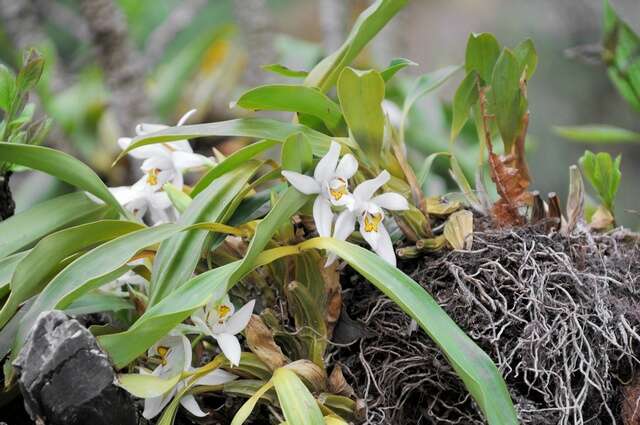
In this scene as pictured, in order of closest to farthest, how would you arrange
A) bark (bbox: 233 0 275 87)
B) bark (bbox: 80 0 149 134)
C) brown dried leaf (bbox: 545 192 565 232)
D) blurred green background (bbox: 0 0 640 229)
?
brown dried leaf (bbox: 545 192 565 232) < bark (bbox: 80 0 149 134) < blurred green background (bbox: 0 0 640 229) < bark (bbox: 233 0 275 87)

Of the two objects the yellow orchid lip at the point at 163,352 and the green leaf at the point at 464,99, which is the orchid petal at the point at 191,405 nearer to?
the yellow orchid lip at the point at 163,352

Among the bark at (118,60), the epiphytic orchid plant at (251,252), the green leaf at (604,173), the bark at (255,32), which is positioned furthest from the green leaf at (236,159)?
the bark at (255,32)

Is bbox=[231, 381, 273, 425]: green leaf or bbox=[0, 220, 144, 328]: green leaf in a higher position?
bbox=[0, 220, 144, 328]: green leaf

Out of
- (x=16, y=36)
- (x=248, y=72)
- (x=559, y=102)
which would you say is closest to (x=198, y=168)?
(x=248, y=72)

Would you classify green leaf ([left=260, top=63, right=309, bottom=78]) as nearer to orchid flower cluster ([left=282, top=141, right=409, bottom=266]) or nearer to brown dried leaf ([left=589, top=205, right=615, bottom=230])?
orchid flower cluster ([left=282, top=141, right=409, bottom=266])


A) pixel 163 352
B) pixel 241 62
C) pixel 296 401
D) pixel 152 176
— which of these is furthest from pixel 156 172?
pixel 241 62

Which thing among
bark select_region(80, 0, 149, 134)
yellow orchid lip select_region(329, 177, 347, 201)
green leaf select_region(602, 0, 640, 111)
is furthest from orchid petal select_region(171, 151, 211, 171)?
bark select_region(80, 0, 149, 134)
